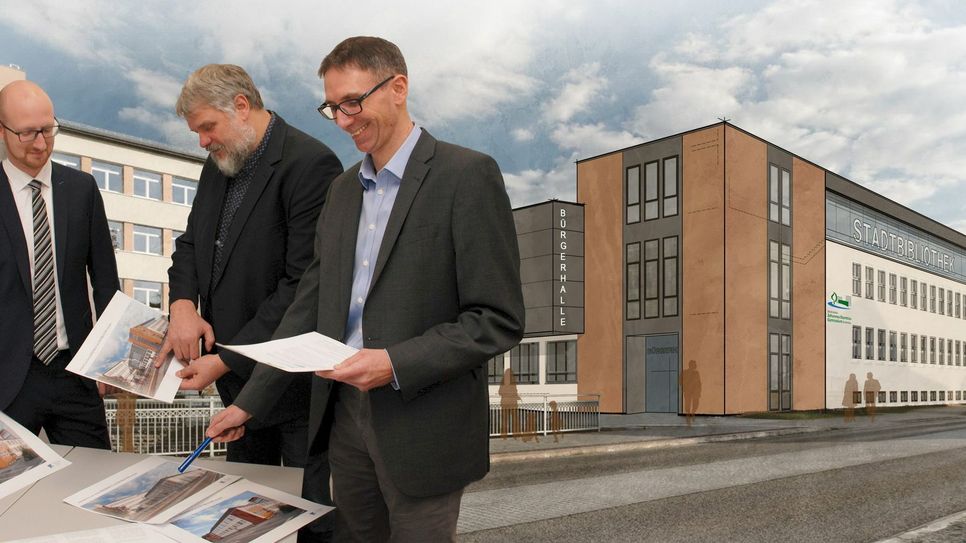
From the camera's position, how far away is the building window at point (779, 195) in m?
34.9

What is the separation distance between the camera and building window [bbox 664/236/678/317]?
33531 millimetres

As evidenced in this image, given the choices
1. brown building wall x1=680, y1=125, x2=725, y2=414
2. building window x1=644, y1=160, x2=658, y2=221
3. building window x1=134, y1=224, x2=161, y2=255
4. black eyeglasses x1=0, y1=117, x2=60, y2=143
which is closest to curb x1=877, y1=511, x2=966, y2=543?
black eyeglasses x1=0, y1=117, x2=60, y2=143

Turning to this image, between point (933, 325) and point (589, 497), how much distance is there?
5134 cm

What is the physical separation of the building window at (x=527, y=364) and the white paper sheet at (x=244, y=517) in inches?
1442

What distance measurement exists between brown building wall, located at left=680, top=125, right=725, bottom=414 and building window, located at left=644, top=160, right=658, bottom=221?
1.43m

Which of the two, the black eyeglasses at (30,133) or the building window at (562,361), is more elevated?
the black eyeglasses at (30,133)

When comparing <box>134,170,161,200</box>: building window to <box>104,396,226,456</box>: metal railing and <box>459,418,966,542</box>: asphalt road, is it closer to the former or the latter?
<box>104,396,226,456</box>: metal railing

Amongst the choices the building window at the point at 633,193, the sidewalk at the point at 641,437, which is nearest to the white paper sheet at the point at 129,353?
the sidewalk at the point at 641,437

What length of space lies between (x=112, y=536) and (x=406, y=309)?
2.90 ft

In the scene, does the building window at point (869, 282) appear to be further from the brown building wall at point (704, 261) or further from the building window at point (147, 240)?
the building window at point (147, 240)

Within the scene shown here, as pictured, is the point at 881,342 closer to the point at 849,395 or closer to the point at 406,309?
the point at 849,395

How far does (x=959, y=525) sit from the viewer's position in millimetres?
7531

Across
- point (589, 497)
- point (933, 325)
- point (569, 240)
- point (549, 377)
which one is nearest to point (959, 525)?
point (589, 497)

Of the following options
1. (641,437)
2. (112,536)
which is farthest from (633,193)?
(112,536)
